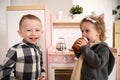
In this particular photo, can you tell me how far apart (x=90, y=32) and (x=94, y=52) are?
0.16 m

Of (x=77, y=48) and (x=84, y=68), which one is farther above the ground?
(x=77, y=48)

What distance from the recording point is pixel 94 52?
131 centimetres

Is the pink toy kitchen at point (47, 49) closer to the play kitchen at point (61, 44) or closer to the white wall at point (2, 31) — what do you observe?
the play kitchen at point (61, 44)

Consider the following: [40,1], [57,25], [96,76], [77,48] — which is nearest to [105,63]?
[96,76]

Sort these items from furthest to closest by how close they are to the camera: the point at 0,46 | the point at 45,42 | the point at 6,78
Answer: the point at 0,46, the point at 45,42, the point at 6,78

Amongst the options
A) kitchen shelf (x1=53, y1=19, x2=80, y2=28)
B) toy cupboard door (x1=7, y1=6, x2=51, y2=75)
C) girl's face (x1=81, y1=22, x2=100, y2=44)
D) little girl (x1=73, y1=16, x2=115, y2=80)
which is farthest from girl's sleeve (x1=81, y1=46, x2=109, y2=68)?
kitchen shelf (x1=53, y1=19, x2=80, y2=28)

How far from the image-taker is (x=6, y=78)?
1207 millimetres

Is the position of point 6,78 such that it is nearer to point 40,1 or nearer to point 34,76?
point 34,76

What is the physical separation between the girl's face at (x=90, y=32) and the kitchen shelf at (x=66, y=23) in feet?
4.68

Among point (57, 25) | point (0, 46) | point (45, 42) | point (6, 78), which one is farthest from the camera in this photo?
point (57, 25)

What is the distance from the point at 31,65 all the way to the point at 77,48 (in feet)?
1.19

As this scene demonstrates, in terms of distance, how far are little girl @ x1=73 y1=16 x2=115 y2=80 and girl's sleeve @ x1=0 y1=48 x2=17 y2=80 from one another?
1.57ft

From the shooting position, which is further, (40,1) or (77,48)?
(40,1)

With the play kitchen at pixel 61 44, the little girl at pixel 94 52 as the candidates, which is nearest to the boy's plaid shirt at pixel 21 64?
the little girl at pixel 94 52
